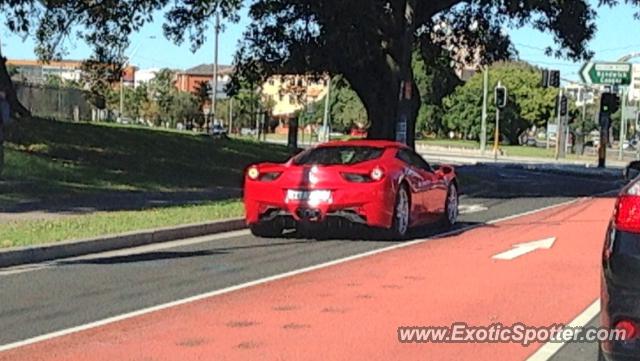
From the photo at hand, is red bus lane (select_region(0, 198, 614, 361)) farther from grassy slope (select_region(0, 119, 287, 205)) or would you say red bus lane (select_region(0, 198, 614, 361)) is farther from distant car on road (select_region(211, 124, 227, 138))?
distant car on road (select_region(211, 124, 227, 138))

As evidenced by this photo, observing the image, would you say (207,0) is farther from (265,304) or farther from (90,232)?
(265,304)

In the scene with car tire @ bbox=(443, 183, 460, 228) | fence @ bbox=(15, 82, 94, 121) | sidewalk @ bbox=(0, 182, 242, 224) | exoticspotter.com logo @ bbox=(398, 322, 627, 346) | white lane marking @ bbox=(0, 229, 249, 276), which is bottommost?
white lane marking @ bbox=(0, 229, 249, 276)

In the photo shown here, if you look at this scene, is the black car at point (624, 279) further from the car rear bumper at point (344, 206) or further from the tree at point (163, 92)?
the tree at point (163, 92)

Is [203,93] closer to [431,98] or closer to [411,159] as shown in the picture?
[431,98]

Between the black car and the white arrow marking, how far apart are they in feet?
24.4

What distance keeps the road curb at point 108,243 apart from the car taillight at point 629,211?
Answer: 310 inches

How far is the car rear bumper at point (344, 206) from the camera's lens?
45.3 feet

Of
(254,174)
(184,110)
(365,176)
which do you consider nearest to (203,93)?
(184,110)

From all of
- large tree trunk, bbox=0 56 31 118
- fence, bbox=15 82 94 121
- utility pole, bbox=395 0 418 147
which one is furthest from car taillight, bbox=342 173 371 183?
fence, bbox=15 82 94 121

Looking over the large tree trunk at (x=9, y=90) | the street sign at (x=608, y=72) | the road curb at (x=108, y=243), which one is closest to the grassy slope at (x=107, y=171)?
the road curb at (x=108, y=243)

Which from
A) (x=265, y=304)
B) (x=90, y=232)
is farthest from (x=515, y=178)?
(x=265, y=304)

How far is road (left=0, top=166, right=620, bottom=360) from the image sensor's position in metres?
7.47

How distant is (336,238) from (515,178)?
2039 cm

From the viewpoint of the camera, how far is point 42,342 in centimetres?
752
